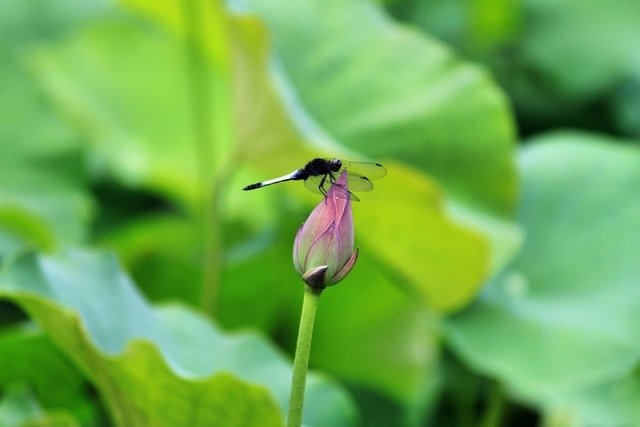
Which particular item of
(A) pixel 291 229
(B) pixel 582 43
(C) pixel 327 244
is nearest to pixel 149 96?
(A) pixel 291 229

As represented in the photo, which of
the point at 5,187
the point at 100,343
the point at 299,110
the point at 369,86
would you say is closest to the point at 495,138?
the point at 369,86

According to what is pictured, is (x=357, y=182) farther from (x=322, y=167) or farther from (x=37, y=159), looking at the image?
(x=37, y=159)

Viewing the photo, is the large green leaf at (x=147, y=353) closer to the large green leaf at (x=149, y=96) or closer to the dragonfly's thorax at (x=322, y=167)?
the dragonfly's thorax at (x=322, y=167)

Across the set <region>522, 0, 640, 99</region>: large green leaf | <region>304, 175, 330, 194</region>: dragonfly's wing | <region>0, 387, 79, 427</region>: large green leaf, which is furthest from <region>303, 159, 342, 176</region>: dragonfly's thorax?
<region>522, 0, 640, 99</region>: large green leaf

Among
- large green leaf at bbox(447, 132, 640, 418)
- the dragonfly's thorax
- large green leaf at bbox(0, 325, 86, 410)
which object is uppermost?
large green leaf at bbox(447, 132, 640, 418)

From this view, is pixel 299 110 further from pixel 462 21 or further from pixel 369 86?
pixel 462 21

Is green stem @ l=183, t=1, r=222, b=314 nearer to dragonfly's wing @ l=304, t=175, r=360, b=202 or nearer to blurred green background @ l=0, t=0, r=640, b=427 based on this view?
blurred green background @ l=0, t=0, r=640, b=427

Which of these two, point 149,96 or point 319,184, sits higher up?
point 149,96
